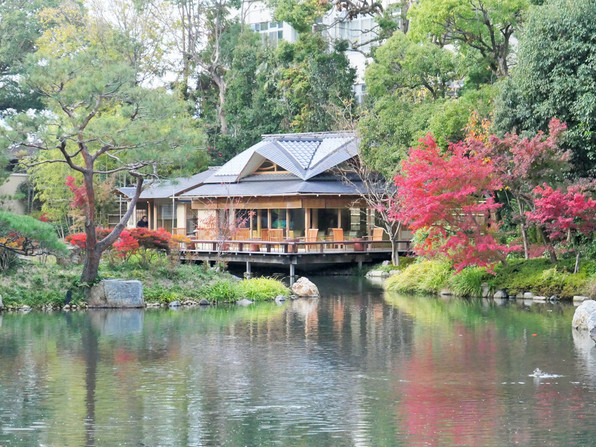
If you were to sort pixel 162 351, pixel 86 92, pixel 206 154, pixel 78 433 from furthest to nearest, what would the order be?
pixel 206 154 < pixel 86 92 < pixel 162 351 < pixel 78 433

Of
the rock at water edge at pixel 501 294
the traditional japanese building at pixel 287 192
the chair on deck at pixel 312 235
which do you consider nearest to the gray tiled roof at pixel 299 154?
the traditional japanese building at pixel 287 192

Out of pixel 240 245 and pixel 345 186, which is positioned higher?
pixel 345 186

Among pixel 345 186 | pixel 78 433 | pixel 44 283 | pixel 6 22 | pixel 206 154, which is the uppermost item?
pixel 6 22

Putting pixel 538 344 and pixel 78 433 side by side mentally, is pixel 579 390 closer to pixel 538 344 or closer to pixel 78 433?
pixel 538 344

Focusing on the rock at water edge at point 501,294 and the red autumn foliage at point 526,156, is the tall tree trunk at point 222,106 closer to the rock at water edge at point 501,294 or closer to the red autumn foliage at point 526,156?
the red autumn foliage at point 526,156

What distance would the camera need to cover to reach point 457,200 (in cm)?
2488

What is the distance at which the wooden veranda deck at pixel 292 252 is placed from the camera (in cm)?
3225

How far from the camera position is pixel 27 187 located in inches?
1880

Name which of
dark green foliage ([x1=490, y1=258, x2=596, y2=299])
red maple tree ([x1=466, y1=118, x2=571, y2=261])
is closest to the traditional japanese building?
dark green foliage ([x1=490, y1=258, x2=596, y2=299])

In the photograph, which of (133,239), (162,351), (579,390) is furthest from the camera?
(133,239)

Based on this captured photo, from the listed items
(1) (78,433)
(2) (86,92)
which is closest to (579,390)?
(1) (78,433)

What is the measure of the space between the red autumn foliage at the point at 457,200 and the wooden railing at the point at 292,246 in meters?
7.09

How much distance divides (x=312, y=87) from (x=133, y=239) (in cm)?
2003

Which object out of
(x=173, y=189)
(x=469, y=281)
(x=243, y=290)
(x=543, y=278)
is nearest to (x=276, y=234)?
(x=173, y=189)
